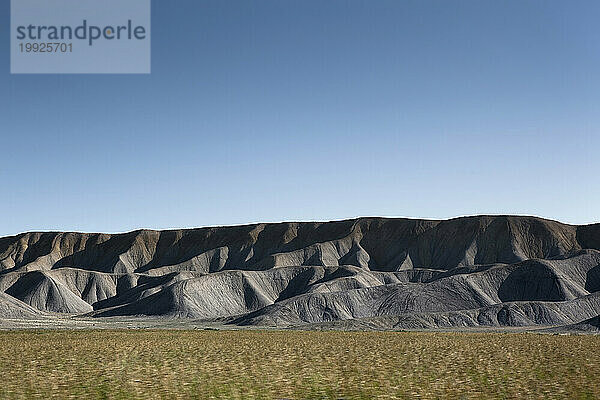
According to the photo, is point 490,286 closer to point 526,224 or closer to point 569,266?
point 569,266

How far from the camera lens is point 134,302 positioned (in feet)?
421

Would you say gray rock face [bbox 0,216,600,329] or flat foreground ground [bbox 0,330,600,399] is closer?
flat foreground ground [bbox 0,330,600,399]

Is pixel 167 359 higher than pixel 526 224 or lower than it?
lower

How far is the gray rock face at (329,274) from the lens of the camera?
105m

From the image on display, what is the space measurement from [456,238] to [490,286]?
42091 mm

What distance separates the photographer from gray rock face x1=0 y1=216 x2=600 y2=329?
10531cm

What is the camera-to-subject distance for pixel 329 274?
135125 millimetres

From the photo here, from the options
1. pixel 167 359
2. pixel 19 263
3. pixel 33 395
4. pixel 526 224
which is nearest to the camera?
pixel 33 395

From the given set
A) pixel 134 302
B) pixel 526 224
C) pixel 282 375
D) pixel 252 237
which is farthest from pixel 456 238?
pixel 282 375

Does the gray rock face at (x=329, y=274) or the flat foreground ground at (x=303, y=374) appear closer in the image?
the flat foreground ground at (x=303, y=374)

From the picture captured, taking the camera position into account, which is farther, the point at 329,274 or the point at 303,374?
the point at 329,274

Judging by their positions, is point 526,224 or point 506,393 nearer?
point 506,393

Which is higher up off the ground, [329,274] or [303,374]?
[303,374]

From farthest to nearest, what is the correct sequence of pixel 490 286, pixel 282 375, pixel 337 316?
pixel 490 286 < pixel 337 316 < pixel 282 375
